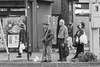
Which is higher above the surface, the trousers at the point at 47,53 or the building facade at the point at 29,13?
the building facade at the point at 29,13

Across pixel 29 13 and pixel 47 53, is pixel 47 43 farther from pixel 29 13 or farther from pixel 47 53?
pixel 29 13

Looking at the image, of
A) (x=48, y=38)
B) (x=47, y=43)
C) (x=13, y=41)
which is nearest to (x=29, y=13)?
(x=13, y=41)

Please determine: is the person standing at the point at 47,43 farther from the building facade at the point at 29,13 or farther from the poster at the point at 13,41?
the building facade at the point at 29,13

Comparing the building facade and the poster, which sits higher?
the building facade

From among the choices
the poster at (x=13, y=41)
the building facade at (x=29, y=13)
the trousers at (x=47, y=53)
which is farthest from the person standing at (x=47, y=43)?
the building facade at (x=29, y=13)

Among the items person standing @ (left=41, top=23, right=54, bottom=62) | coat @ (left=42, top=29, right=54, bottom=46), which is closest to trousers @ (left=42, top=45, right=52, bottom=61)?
person standing @ (left=41, top=23, right=54, bottom=62)

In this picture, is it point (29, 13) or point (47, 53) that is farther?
point (29, 13)

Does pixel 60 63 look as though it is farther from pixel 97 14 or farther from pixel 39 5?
pixel 39 5

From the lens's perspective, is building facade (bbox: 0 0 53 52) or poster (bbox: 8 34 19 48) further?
building facade (bbox: 0 0 53 52)

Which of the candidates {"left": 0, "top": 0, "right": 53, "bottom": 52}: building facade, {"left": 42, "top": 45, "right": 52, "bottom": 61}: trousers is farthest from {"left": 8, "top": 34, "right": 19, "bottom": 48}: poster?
{"left": 42, "top": 45, "right": 52, "bottom": 61}: trousers

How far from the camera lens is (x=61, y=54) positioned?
1348 centimetres

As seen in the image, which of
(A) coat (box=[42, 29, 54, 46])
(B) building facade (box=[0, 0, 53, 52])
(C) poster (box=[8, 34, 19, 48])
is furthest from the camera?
(B) building facade (box=[0, 0, 53, 52])

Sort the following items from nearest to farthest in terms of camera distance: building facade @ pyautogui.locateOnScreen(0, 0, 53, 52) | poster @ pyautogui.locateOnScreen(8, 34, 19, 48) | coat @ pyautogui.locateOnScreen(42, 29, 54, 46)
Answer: coat @ pyautogui.locateOnScreen(42, 29, 54, 46), poster @ pyautogui.locateOnScreen(8, 34, 19, 48), building facade @ pyautogui.locateOnScreen(0, 0, 53, 52)

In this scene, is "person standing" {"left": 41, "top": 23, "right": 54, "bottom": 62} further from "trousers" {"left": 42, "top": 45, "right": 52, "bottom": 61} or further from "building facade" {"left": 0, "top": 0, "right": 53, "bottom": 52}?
"building facade" {"left": 0, "top": 0, "right": 53, "bottom": 52}
